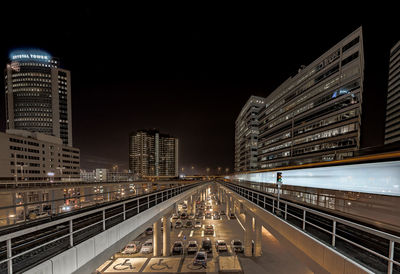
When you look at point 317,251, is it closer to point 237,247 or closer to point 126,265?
point 126,265

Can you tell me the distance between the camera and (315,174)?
14.9m

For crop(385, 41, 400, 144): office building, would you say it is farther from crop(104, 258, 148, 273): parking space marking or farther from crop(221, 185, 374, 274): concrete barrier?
crop(104, 258, 148, 273): parking space marking

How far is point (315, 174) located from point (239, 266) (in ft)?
34.6

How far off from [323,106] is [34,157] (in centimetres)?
8916

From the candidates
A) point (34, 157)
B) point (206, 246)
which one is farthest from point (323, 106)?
point (34, 157)

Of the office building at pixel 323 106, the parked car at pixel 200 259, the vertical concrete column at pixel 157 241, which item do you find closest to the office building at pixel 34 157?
the vertical concrete column at pixel 157 241

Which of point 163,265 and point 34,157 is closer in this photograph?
point 163,265

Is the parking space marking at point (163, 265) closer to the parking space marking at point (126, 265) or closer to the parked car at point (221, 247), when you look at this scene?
the parking space marking at point (126, 265)

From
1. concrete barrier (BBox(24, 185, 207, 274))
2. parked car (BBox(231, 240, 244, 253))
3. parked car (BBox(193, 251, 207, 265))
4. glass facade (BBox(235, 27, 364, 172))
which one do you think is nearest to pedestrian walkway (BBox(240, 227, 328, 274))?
parked car (BBox(231, 240, 244, 253))

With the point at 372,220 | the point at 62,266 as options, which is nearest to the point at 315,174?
the point at 372,220

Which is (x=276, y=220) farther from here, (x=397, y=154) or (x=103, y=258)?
(x=103, y=258)

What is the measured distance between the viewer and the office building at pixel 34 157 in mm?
52231

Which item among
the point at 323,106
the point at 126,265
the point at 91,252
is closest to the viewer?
the point at 91,252

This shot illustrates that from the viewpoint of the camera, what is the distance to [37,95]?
9812 cm
